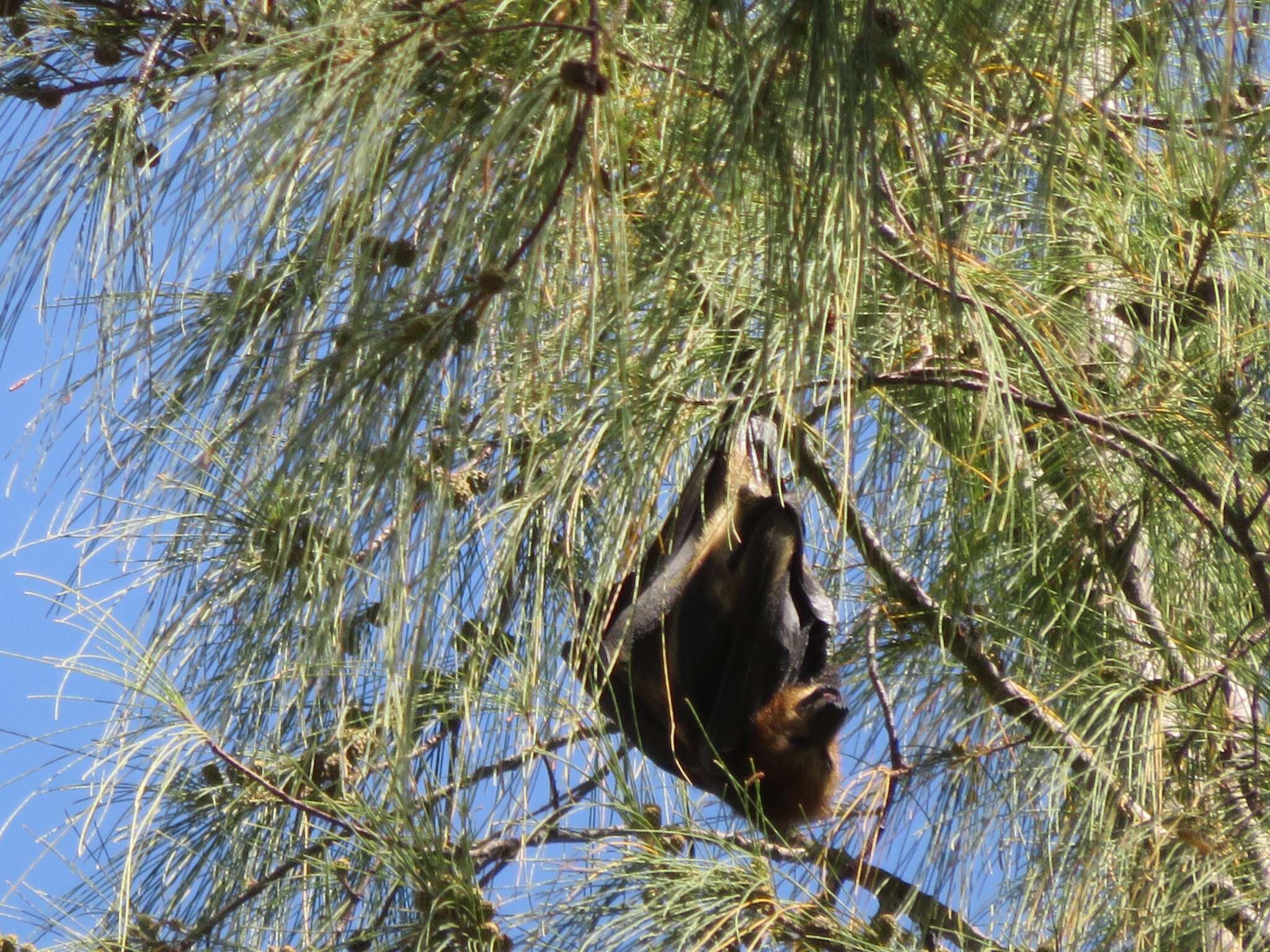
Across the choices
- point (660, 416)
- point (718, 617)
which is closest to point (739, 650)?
point (718, 617)

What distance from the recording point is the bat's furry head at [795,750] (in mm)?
1946

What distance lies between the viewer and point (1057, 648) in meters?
2.05

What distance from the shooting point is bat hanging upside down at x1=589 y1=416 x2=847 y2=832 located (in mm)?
1872

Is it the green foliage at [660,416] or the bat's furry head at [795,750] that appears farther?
the bat's furry head at [795,750]

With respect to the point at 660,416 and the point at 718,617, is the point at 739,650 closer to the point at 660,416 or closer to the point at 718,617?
the point at 718,617

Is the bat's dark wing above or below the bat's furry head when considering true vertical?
above

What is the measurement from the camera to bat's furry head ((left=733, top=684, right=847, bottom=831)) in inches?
76.6

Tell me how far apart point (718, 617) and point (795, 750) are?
19 centimetres

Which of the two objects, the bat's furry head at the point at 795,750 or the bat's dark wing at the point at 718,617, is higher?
the bat's dark wing at the point at 718,617

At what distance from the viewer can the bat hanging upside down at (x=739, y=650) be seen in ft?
6.14

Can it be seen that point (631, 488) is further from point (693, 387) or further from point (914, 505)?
point (914, 505)

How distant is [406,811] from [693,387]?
0.55m

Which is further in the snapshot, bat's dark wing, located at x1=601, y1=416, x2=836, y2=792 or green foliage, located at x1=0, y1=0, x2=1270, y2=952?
bat's dark wing, located at x1=601, y1=416, x2=836, y2=792

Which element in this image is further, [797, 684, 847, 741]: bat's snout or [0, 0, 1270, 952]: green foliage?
[797, 684, 847, 741]: bat's snout
